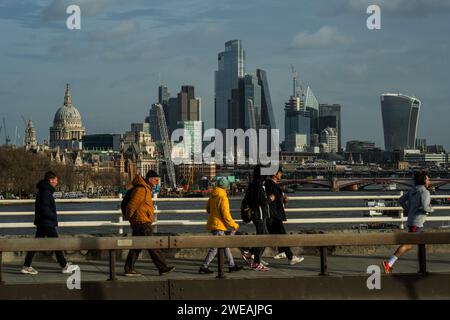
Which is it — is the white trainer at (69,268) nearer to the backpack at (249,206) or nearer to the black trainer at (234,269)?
the black trainer at (234,269)

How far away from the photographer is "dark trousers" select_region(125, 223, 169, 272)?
464 inches

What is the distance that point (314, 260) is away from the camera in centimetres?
1389

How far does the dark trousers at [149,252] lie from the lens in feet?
38.6

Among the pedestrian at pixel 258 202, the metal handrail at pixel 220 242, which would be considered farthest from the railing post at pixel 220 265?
the pedestrian at pixel 258 202

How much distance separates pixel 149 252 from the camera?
11.9 m

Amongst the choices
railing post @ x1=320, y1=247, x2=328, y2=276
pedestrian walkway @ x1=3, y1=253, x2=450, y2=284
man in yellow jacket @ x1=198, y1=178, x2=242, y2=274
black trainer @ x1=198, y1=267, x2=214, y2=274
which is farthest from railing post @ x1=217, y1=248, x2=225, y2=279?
man in yellow jacket @ x1=198, y1=178, x2=242, y2=274

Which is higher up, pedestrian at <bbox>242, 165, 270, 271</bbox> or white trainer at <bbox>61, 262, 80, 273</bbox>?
pedestrian at <bbox>242, 165, 270, 271</bbox>

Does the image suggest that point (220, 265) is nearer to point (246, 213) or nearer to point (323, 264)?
point (323, 264)

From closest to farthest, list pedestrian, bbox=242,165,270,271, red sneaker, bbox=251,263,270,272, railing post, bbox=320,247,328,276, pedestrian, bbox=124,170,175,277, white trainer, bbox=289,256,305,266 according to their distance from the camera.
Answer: railing post, bbox=320,247,328,276, pedestrian, bbox=124,170,175,277, red sneaker, bbox=251,263,270,272, white trainer, bbox=289,256,305,266, pedestrian, bbox=242,165,270,271

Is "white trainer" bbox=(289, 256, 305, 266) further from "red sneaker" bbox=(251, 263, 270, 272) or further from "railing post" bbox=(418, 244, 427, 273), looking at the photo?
"railing post" bbox=(418, 244, 427, 273)

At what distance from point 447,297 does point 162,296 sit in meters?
3.21

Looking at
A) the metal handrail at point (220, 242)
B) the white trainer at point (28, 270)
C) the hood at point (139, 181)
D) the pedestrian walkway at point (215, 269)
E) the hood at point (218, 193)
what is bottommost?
the pedestrian walkway at point (215, 269)
